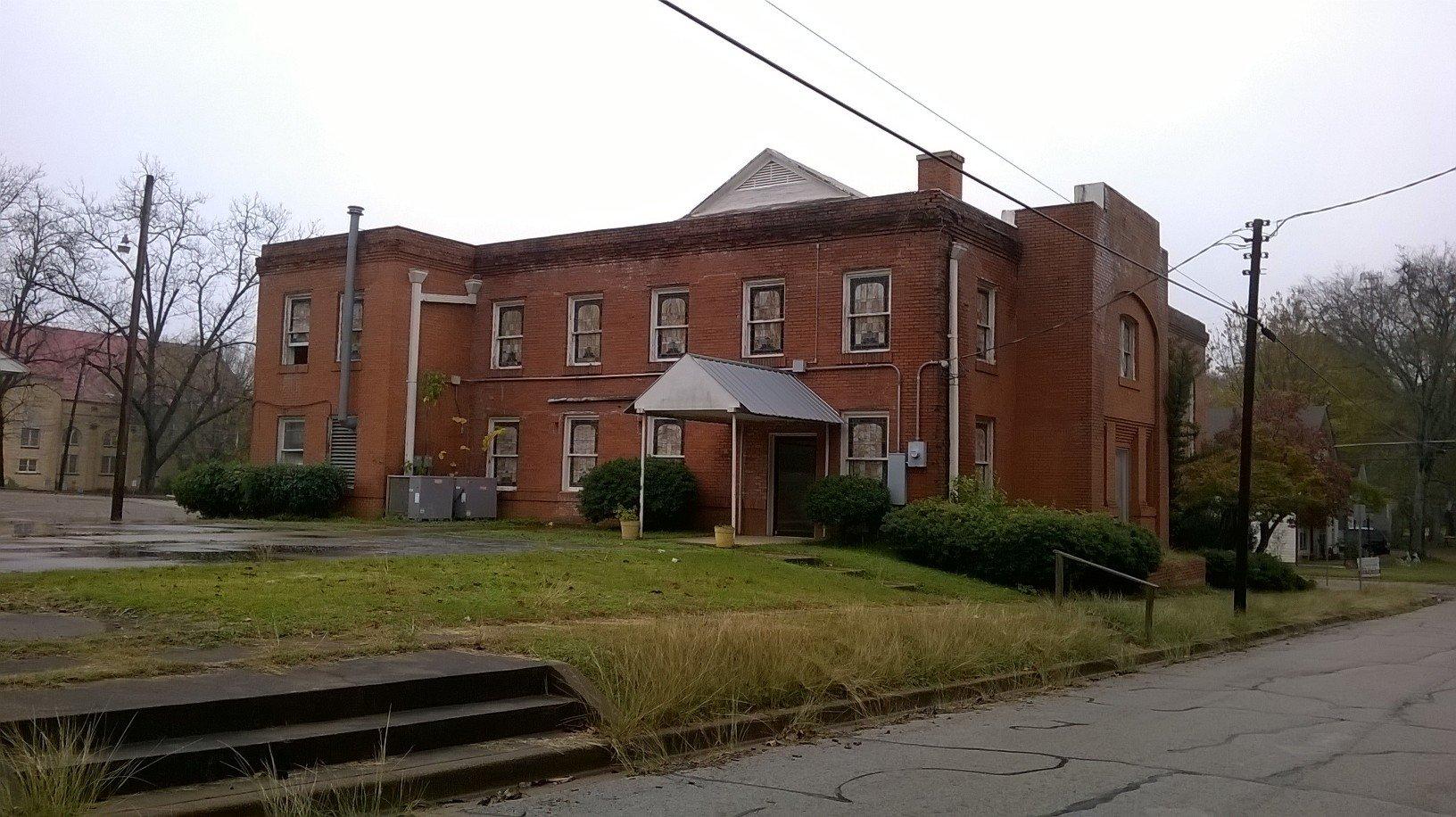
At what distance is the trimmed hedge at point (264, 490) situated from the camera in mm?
27531

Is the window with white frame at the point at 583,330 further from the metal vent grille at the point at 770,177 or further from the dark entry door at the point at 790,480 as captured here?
the metal vent grille at the point at 770,177

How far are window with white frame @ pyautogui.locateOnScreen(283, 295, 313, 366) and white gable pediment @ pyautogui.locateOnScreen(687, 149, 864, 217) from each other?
35.0ft

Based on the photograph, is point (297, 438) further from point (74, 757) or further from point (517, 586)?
point (74, 757)

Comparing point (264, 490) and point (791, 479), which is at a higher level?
point (791, 479)

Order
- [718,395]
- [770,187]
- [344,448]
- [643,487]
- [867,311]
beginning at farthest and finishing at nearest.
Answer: [770,187] → [344,448] → [867,311] → [643,487] → [718,395]

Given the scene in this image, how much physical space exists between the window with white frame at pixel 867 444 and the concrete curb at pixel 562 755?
11.6 meters

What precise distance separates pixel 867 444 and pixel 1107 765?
16727mm

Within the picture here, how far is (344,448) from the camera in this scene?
2861 cm

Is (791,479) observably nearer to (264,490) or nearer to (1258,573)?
(264,490)

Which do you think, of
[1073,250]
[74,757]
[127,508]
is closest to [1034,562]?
[1073,250]

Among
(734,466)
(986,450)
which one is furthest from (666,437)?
(986,450)

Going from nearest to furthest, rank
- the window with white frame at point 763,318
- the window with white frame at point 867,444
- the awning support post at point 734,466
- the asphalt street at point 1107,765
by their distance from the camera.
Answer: the asphalt street at point 1107,765
the awning support post at point 734,466
the window with white frame at point 867,444
the window with white frame at point 763,318

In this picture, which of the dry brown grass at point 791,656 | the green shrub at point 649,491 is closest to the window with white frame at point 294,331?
the green shrub at point 649,491

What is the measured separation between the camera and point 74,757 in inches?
229
